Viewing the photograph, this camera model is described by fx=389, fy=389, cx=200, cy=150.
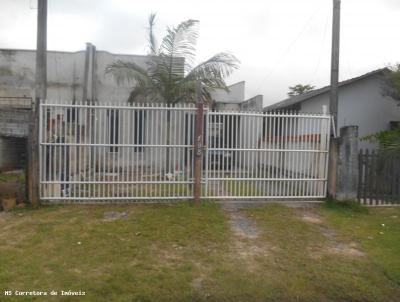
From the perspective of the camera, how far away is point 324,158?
8875mm

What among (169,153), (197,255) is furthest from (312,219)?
(169,153)

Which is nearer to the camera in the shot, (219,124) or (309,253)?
(309,253)

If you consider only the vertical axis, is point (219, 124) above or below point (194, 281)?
above

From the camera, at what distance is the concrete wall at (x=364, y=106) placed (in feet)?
50.7

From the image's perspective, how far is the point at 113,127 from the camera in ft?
26.6

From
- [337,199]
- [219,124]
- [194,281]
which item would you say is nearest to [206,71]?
[219,124]

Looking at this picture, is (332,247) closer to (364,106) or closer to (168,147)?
(168,147)

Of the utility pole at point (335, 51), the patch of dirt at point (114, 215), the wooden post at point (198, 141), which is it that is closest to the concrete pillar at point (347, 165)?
the utility pole at point (335, 51)

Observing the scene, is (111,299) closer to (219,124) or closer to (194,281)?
(194,281)

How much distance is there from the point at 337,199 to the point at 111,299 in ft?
20.1

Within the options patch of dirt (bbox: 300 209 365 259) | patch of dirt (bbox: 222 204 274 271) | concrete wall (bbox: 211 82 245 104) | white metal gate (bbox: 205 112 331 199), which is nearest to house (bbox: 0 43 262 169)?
concrete wall (bbox: 211 82 245 104)

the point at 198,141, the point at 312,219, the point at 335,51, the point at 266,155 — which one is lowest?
the point at 312,219

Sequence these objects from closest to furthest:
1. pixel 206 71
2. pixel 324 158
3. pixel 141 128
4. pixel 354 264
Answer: pixel 354 264
pixel 141 128
pixel 324 158
pixel 206 71

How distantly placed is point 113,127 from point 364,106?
11331 millimetres
